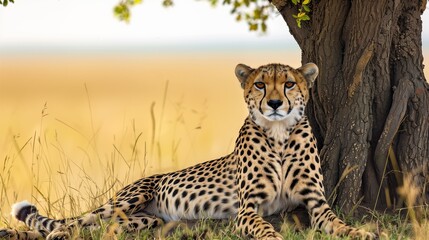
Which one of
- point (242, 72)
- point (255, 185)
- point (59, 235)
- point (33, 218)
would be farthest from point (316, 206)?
point (33, 218)

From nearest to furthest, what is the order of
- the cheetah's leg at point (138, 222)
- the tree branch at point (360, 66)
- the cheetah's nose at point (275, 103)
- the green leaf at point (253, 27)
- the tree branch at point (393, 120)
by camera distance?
the cheetah's nose at point (275, 103) < the cheetah's leg at point (138, 222) < the tree branch at point (360, 66) < the tree branch at point (393, 120) < the green leaf at point (253, 27)

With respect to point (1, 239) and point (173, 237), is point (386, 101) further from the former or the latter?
point (1, 239)

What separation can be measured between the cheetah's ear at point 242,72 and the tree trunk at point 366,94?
803 millimetres

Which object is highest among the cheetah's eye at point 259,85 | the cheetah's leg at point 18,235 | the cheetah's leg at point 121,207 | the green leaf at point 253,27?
the green leaf at point 253,27

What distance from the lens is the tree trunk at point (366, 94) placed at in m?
6.39

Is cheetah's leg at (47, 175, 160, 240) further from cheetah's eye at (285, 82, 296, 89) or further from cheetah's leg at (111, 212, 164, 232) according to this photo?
cheetah's eye at (285, 82, 296, 89)

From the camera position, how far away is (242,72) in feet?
19.4

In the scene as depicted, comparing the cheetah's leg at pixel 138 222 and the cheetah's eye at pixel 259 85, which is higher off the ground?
the cheetah's eye at pixel 259 85

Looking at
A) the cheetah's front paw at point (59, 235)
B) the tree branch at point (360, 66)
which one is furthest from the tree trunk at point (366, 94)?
the cheetah's front paw at point (59, 235)

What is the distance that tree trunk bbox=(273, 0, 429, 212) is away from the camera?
21.0 feet

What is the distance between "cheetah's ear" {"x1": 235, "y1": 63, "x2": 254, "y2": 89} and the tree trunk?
2.63 feet

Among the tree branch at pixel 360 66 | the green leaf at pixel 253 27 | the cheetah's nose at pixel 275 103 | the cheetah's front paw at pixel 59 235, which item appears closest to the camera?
the cheetah's nose at pixel 275 103

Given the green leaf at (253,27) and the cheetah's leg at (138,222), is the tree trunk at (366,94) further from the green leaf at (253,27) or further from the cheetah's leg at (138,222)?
the cheetah's leg at (138,222)

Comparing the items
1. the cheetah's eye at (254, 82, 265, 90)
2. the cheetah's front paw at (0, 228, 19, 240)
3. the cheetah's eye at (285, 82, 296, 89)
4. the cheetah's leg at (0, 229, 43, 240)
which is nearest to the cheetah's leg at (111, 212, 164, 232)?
the cheetah's leg at (0, 229, 43, 240)
